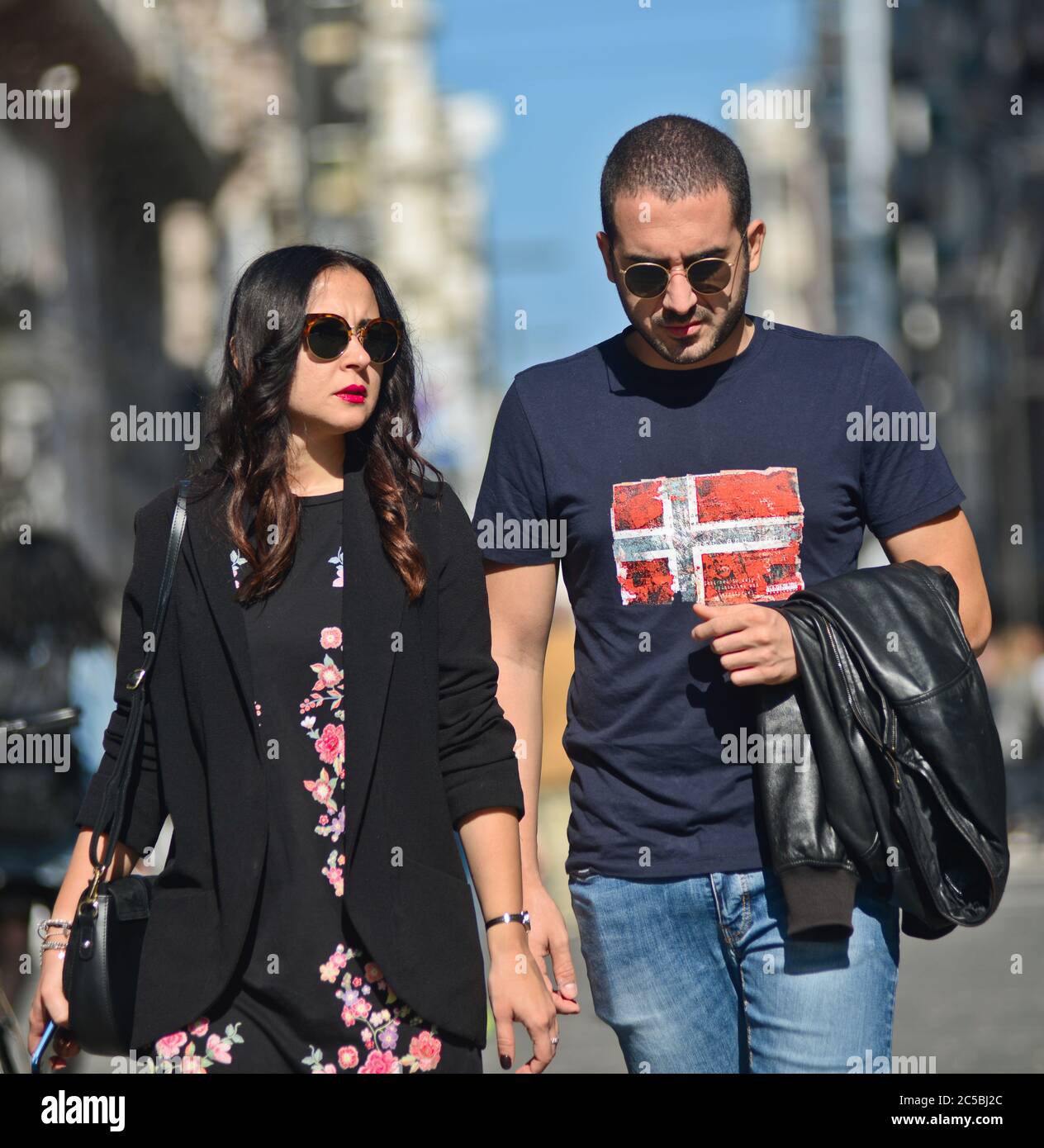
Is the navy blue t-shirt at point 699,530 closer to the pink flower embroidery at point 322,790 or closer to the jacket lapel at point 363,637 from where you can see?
the jacket lapel at point 363,637

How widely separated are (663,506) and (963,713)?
27.3 inches

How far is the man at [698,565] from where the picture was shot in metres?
3.37

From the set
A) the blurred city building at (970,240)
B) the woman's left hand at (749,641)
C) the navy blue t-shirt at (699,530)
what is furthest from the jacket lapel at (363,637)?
the blurred city building at (970,240)

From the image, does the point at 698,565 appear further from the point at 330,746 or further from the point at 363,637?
the point at 330,746

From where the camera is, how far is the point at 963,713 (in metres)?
3.21

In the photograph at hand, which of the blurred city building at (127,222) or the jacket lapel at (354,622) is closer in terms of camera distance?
the jacket lapel at (354,622)

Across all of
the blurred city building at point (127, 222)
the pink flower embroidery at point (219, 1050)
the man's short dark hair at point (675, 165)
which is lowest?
the pink flower embroidery at point (219, 1050)

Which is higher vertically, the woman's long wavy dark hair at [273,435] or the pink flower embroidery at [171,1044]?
the woman's long wavy dark hair at [273,435]

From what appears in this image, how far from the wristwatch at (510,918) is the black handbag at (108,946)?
60cm

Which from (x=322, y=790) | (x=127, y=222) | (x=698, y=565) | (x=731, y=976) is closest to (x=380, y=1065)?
(x=322, y=790)

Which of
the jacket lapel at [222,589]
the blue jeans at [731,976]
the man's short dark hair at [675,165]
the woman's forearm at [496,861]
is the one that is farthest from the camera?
the man's short dark hair at [675,165]

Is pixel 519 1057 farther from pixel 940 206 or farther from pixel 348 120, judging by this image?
pixel 348 120

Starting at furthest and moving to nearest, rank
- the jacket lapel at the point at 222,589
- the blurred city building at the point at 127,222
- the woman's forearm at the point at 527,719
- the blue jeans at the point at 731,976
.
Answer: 1. the blurred city building at the point at 127,222
2. the woman's forearm at the point at 527,719
3. the blue jeans at the point at 731,976
4. the jacket lapel at the point at 222,589

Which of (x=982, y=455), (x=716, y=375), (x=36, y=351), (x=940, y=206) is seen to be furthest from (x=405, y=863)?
(x=940, y=206)
